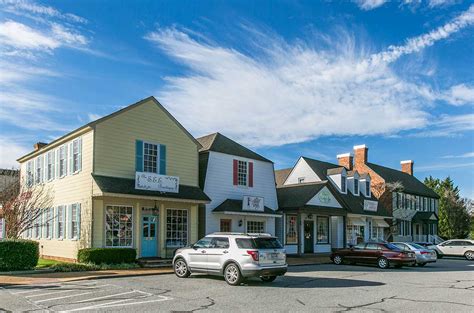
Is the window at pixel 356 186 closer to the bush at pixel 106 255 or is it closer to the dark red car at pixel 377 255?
the dark red car at pixel 377 255

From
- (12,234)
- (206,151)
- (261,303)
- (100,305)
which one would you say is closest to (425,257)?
(206,151)

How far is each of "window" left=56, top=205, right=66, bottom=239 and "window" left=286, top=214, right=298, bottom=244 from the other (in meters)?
14.1

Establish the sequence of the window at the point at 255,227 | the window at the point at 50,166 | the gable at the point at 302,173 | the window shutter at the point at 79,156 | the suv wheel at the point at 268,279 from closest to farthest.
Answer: the suv wheel at the point at 268,279
the window shutter at the point at 79,156
the window at the point at 50,166
the window at the point at 255,227
the gable at the point at 302,173

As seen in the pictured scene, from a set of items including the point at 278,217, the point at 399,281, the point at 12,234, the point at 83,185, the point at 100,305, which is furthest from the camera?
the point at 278,217

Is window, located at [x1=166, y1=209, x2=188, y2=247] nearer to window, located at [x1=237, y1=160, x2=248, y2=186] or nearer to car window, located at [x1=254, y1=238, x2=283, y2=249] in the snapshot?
window, located at [x1=237, y1=160, x2=248, y2=186]

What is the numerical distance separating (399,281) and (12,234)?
754 inches

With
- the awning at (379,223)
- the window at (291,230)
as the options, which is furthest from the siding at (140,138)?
the awning at (379,223)

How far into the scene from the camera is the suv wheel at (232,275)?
1502cm

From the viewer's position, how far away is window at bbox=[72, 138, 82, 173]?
76.3 feet

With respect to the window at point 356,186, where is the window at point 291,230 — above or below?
below

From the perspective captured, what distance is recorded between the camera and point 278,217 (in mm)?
31234

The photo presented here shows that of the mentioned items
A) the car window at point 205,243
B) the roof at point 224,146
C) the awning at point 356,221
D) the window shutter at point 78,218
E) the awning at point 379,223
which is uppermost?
the roof at point 224,146

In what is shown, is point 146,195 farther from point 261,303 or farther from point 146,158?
point 261,303

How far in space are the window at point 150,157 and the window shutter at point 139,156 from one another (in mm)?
261
